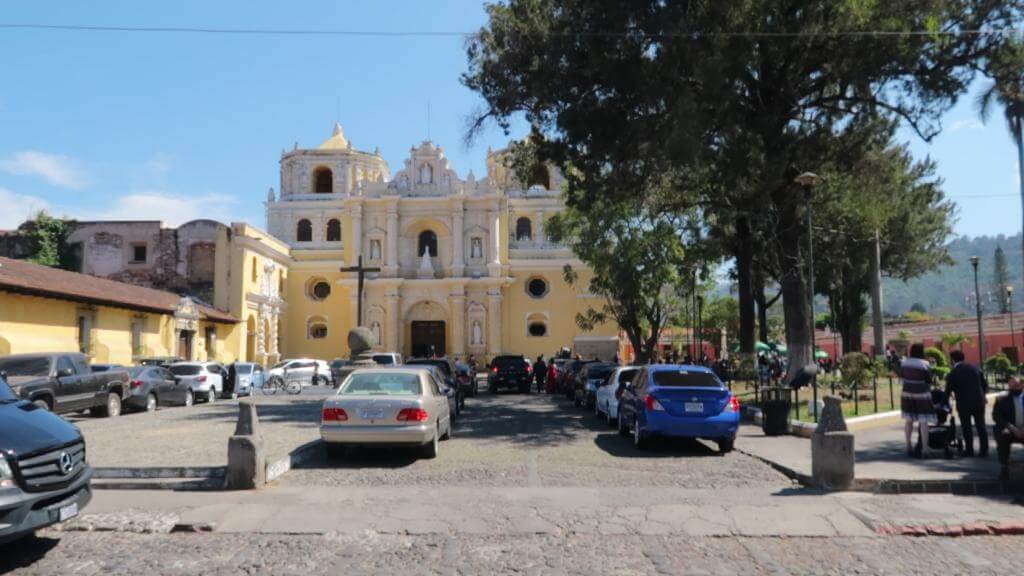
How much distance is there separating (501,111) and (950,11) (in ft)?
36.5

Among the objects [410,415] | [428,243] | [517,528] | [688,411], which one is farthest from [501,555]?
[428,243]

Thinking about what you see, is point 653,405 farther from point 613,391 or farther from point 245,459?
point 245,459

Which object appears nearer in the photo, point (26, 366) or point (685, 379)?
point (685, 379)

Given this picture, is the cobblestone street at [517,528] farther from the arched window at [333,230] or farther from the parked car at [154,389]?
the arched window at [333,230]

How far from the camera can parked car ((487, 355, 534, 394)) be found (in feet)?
107

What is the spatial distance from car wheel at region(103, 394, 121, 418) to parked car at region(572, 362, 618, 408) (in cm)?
1282

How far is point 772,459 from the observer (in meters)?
11.6

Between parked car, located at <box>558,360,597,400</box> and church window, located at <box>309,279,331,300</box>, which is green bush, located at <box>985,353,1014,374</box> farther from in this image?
church window, located at <box>309,279,331,300</box>

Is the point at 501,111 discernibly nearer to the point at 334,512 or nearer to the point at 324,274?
the point at 334,512

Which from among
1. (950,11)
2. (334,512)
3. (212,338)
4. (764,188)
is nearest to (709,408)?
(334,512)

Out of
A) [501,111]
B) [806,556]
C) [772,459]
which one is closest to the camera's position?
[806,556]

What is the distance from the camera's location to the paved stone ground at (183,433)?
11.8 m

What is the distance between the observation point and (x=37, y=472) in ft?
20.9

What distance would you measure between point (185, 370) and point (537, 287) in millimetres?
31041
